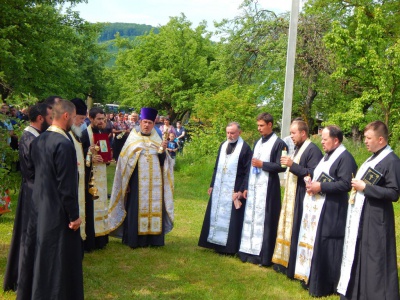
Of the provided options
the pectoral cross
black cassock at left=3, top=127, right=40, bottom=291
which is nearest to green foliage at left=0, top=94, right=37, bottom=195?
black cassock at left=3, top=127, right=40, bottom=291

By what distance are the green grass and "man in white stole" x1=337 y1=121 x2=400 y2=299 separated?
88 cm

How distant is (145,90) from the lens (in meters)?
34.8

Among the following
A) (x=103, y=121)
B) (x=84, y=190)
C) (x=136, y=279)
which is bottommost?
(x=136, y=279)

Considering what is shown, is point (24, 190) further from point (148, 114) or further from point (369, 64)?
point (369, 64)

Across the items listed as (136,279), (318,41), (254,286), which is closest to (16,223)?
(136,279)

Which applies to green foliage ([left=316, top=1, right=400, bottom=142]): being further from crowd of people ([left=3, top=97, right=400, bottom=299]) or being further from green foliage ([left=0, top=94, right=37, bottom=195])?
green foliage ([left=0, top=94, right=37, bottom=195])

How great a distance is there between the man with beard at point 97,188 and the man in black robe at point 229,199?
5.20 ft

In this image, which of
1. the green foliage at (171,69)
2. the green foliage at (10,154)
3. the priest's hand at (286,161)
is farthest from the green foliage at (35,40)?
the green foliage at (171,69)

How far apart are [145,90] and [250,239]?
27754 millimetres

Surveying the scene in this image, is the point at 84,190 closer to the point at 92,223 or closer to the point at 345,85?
the point at 92,223

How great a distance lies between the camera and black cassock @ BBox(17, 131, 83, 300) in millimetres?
4914

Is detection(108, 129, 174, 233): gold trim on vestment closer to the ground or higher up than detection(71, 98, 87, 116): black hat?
closer to the ground

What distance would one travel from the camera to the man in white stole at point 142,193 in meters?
8.33

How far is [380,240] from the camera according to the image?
217 inches
